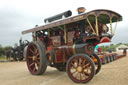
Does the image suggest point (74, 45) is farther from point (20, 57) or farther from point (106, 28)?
point (20, 57)

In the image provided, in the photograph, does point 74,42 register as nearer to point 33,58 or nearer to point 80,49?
point 80,49

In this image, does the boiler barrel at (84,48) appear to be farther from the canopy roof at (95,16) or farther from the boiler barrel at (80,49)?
the canopy roof at (95,16)

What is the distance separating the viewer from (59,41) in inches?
280

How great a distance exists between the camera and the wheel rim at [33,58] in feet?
24.7

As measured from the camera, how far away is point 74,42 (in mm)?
6492

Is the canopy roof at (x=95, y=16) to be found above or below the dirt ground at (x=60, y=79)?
above

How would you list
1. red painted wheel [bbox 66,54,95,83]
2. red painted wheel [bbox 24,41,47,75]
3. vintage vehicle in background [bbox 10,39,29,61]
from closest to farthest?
1. red painted wheel [bbox 66,54,95,83]
2. red painted wheel [bbox 24,41,47,75]
3. vintage vehicle in background [bbox 10,39,29,61]

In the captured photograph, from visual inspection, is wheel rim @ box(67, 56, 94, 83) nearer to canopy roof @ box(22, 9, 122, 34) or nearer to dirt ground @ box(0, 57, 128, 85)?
dirt ground @ box(0, 57, 128, 85)

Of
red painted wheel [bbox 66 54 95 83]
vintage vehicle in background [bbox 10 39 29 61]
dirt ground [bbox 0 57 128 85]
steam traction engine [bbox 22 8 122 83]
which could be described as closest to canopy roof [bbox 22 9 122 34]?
steam traction engine [bbox 22 8 122 83]

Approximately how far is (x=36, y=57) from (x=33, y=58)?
0.19 meters

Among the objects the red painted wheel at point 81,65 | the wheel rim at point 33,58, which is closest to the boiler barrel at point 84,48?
the red painted wheel at point 81,65

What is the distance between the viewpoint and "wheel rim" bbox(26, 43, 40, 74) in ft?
24.7

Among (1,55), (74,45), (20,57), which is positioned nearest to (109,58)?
(74,45)

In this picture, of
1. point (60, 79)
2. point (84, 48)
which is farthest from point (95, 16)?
point (60, 79)
